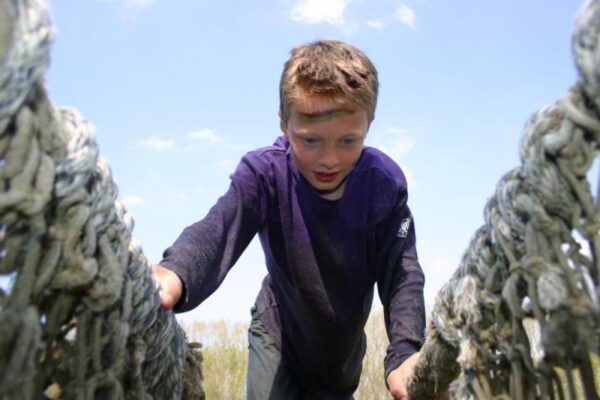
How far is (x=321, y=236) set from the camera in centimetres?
250

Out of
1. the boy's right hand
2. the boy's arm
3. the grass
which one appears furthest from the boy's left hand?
the grass

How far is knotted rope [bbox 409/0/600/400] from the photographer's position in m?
0.88

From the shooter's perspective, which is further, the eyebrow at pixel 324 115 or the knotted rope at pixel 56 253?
the eyebrow at pixel 324 115

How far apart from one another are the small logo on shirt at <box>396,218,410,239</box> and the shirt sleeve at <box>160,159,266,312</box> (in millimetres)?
489

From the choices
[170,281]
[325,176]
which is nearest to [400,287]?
[325,176]

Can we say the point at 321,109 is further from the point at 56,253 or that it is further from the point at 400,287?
the point at 56,253

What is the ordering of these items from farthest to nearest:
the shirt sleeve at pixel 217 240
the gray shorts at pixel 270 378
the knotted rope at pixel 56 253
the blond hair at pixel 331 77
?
the gray shorts at pixel 270 378, the blond hair at pixel 331 77, the shirt sleeve at pixel 217 240, the knotted rope at pixel 56 253

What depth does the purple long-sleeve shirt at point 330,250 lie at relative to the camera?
7.43 ft

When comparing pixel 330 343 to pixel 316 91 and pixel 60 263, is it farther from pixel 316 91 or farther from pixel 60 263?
pixel 60 263

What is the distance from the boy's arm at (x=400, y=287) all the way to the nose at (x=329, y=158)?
36 centimetres

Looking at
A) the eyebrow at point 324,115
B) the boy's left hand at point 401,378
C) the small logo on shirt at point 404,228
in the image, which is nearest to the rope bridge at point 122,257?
the boy's left hand at point 401,378

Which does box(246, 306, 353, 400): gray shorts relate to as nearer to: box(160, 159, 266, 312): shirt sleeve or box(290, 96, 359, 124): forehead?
box(160, 159, 266, 312): shirt sleeve

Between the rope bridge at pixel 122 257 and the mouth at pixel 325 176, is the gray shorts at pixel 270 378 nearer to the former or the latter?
the mouth at pixel 325 176

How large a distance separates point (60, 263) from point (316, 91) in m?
1.50
